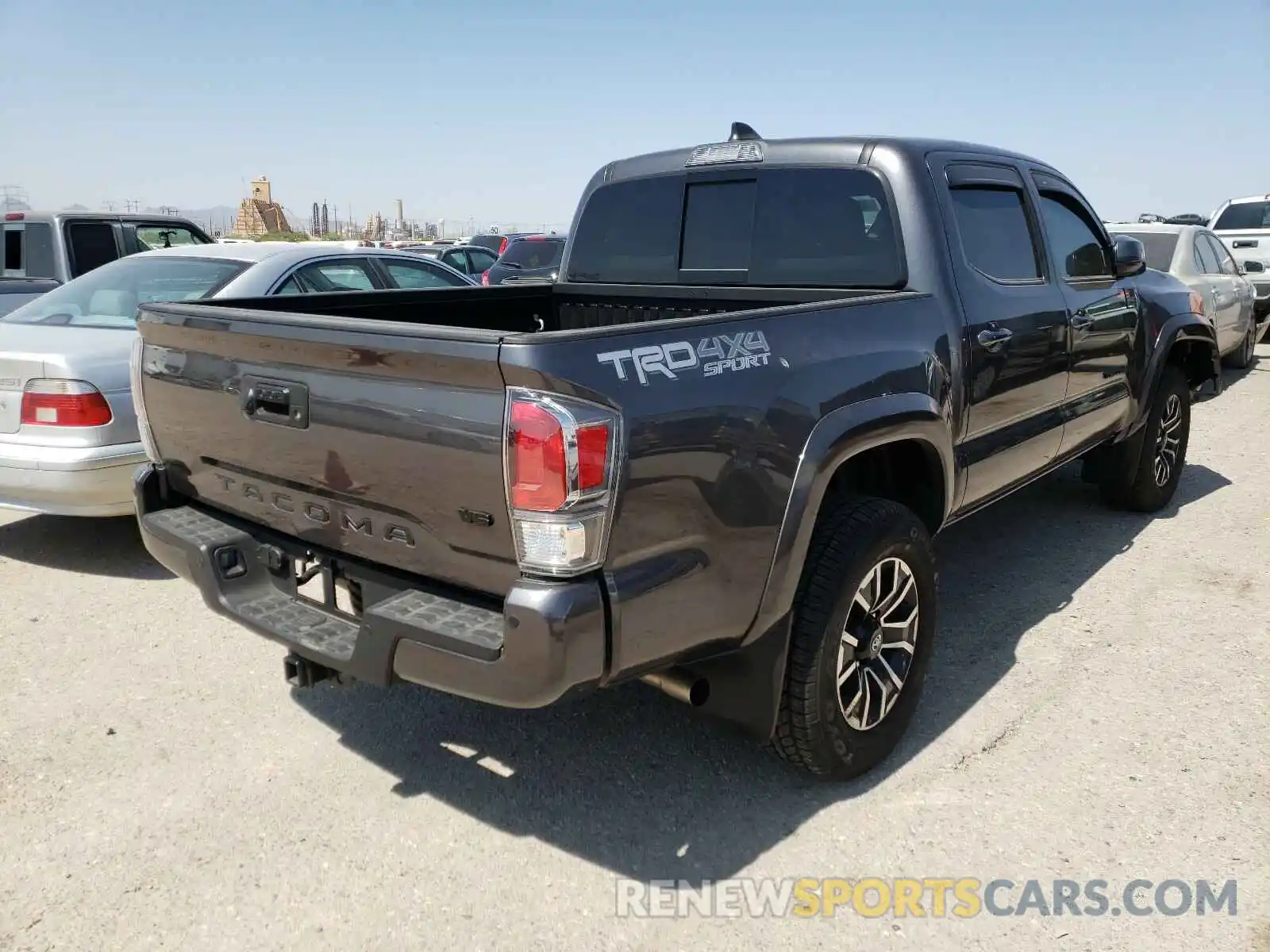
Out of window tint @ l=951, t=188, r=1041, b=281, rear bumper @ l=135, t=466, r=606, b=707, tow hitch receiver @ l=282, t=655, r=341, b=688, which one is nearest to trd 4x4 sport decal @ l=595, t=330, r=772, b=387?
rear bumper @ l=135, t=466, r=606, b=707

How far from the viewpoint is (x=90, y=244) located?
8.91 meters

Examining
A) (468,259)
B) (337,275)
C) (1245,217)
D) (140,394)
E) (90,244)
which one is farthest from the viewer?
(468,259)

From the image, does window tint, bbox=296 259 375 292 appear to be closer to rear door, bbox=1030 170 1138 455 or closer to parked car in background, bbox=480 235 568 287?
rear door, bbox=1030 170 1138 455

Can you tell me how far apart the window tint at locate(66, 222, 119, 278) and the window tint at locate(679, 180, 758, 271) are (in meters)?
6.89

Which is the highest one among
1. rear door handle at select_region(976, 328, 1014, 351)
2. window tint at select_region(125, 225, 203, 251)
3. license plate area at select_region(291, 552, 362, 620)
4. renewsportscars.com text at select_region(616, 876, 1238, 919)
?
window tint at select_region(125, 225, 203, 251)

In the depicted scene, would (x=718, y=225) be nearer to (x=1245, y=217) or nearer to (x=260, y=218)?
(x=1245, y=217)

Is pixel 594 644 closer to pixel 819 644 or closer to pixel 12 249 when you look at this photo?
pixel 819 644

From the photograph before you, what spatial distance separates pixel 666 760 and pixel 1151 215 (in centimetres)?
1807

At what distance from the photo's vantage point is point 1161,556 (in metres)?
5.25

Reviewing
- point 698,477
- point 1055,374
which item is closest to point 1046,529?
point 1055,374

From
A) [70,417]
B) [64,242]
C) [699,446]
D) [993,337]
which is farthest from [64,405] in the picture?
[64,242]

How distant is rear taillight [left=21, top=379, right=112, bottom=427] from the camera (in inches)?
182

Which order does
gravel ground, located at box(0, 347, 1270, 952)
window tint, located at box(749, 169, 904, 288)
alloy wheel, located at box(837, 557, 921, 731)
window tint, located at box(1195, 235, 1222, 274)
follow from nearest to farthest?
gravel ground, located at box(0, 347, 1270, 952) → alloy wheel, located at box(837, 557, 921, 731) → window tint, located at box(749, 169, 904, 288) → window tint, located at box(1195, 235, 1222, 274)

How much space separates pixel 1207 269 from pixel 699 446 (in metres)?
9.79
